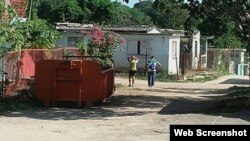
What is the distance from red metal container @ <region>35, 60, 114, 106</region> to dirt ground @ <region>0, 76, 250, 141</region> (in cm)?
59

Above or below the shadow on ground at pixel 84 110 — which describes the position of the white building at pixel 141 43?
above

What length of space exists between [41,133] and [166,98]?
399 inches

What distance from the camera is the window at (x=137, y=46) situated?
39094 mm

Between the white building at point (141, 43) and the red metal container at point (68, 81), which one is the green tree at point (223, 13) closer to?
the red metal container at point (68, 81)

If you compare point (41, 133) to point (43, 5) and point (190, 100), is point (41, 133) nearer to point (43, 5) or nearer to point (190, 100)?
point (190, 100)

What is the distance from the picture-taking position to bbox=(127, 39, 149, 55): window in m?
39.1

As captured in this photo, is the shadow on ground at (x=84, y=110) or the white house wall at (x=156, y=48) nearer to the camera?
the shadow on ground at (x=84, y=110)

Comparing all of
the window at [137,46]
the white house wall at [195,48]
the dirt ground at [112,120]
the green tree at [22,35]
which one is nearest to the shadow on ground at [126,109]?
the dirt ground at [112,120]

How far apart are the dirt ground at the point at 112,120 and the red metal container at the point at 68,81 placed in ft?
1.95

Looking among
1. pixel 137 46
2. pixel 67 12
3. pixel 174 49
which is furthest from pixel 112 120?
pixel 67 12

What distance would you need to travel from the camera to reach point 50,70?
18281 millimetres

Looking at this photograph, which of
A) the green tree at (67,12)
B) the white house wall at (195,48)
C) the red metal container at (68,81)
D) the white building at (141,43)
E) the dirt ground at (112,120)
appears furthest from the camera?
the green tree at (67,12)

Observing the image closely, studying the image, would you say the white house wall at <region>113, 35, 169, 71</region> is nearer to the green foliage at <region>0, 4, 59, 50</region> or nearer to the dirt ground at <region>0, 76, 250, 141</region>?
the green foliage at <region>0, 4, 59, 50</region>

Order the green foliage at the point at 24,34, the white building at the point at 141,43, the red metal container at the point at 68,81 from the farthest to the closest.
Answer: the white building at the point at 141,43 → the green foliage at the point at 24,34 → the red metal container at the point at 68,81
